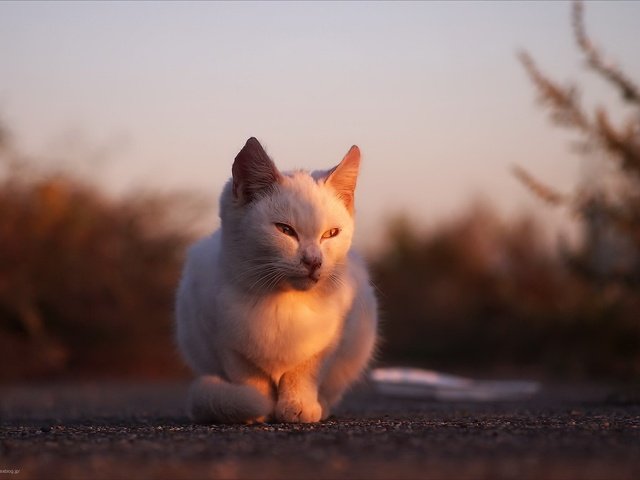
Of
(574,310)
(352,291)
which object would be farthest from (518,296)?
(352,291)

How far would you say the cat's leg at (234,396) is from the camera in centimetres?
391

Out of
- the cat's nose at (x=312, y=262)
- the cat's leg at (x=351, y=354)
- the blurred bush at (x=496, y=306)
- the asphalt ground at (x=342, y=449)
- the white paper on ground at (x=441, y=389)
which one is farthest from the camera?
the blurred bush at (x=496, y=306)

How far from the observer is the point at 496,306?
12.2m

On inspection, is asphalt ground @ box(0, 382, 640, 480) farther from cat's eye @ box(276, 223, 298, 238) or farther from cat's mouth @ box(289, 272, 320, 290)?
cat's eye @ box(276, 223, 298, 238)

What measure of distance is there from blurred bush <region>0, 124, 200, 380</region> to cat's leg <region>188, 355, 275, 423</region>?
19.2 ft

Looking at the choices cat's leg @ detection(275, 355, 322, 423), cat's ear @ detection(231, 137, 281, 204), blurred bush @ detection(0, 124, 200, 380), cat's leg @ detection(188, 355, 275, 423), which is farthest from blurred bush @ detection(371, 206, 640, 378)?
cat's ear @ detection(231, 137, 281, 204)

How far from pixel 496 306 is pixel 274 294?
853 centimetres

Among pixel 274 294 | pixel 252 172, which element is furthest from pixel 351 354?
pixel 252 172

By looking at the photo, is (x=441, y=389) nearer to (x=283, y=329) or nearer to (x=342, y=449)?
(x=283, y=329)

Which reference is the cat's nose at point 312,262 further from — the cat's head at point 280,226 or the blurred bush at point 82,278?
the blurred bush at point 82,278

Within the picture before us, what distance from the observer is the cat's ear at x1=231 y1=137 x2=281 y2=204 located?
4043mm

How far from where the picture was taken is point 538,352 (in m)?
10.9

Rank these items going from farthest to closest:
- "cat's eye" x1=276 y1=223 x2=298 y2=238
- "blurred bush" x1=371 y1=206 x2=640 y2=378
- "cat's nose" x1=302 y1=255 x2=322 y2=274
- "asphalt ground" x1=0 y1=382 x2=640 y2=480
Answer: "blurred bush" x1=371 y1=206 x2=640 y2=378 < "cat's eye" x1=276 y1=223 x2=298 y2=238 < "cat's nose" x1=302 y1=255 x2=322 y2=274 < "asphalt ground" x1=0 y1=382 x2=640 y2=480

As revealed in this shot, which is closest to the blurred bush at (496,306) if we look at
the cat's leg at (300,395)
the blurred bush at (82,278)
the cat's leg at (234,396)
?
the blurred bush at (82,278)
